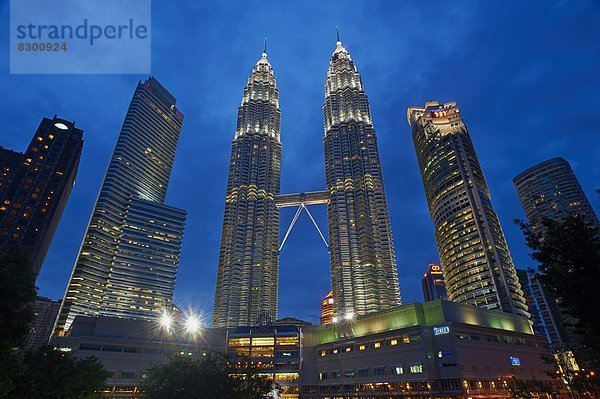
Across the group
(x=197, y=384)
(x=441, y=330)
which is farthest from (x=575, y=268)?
(x=441, y=330)

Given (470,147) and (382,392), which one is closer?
(382,392)

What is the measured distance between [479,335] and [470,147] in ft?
432

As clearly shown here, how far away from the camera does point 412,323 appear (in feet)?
347

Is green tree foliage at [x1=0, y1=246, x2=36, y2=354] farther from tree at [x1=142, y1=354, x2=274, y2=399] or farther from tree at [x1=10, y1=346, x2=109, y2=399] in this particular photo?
tree at [x1=142, y1=354, x2=274, y2=399]

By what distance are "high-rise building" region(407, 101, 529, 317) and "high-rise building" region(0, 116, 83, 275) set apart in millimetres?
187955

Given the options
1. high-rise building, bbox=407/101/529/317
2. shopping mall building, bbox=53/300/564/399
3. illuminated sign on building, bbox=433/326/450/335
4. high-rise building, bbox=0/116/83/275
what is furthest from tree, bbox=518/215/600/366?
high-rise building, bbox=0/116/83/275

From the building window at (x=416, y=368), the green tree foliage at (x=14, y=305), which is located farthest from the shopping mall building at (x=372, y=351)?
the green tree foliage at (x=14, y=305)

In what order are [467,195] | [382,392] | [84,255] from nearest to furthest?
[382,392] → [467,195] → [84,255]

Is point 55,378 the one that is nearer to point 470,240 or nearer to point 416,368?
point 416,368

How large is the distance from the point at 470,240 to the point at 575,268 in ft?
519

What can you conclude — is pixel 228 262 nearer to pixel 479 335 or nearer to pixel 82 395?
pixel 479 335

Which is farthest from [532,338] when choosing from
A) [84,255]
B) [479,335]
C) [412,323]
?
[84,255]

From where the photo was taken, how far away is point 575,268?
26.0 meters

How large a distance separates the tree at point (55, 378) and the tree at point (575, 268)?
1905 inches
